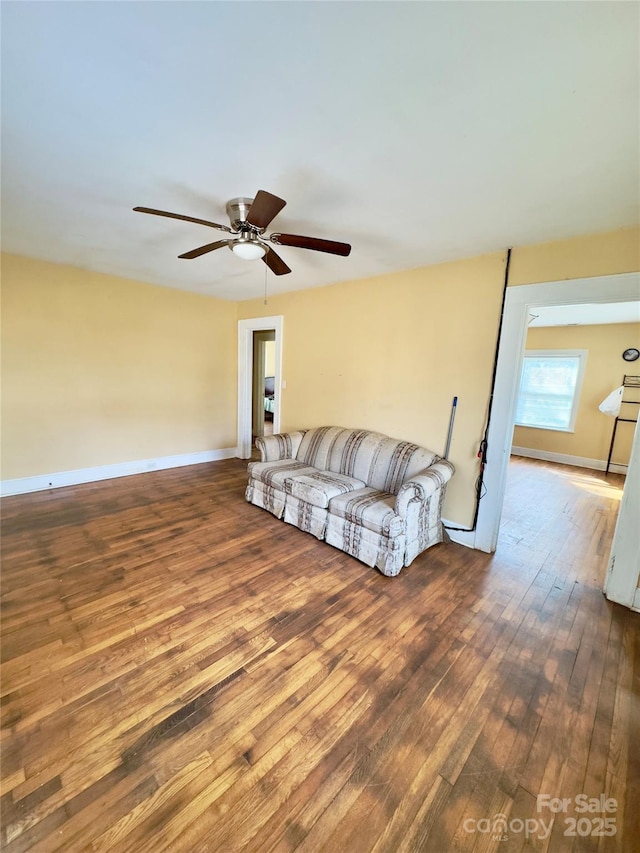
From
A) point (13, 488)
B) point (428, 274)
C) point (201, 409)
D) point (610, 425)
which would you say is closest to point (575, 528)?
point (428, 274)

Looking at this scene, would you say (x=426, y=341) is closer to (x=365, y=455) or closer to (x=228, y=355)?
(x=365, y=455)

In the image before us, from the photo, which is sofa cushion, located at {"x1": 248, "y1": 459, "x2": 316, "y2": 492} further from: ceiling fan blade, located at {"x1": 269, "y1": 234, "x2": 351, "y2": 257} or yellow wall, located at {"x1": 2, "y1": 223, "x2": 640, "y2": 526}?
ceiling fan blade, located at {"x1": 269, "y1": 234, "x2": 351, "y2": 257}

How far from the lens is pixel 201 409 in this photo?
512cm

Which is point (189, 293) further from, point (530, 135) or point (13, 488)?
point (530, 135)

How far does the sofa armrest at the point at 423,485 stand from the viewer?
246cm

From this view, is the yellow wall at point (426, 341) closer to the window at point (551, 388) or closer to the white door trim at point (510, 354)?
the white door trim at point (510, 354)

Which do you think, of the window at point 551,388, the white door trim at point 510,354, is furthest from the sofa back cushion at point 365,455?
the window at point 551,388

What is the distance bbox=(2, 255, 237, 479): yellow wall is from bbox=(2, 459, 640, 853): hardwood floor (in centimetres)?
145

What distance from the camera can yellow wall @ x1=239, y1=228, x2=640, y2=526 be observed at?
249cm

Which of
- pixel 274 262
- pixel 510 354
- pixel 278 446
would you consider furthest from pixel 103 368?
pixel 510 354

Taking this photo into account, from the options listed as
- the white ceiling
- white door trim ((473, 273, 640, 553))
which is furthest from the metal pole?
the white ceiling

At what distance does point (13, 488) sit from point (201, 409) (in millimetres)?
2371

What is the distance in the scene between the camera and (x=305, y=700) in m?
1.52

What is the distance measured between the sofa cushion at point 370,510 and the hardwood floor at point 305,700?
37 cm
